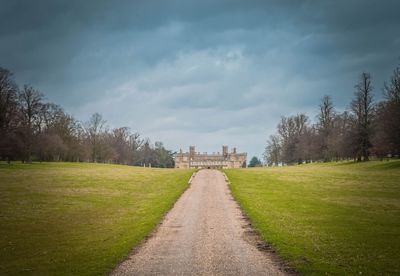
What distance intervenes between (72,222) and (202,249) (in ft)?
37.9

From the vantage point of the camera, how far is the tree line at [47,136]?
75375 mm

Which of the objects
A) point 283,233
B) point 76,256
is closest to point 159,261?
point 76,256

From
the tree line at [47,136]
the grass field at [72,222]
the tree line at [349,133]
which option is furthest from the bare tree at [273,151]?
the grass field at [72,222]

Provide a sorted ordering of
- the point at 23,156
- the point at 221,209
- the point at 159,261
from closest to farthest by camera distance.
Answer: the point at 159,261, the point at 221,209, the point at 23,156

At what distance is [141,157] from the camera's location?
522 ft

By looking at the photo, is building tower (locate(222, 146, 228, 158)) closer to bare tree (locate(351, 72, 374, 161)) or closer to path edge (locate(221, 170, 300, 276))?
bare tree (locate(351, 72, 374, 161))

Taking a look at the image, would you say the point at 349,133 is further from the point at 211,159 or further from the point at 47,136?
the point at 211,159

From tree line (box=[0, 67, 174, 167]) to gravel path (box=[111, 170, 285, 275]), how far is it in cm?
5695

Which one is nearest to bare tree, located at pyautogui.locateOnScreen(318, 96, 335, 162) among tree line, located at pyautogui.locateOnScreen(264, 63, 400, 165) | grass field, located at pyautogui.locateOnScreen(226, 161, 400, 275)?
tree line, located at pyautogui.locateOnScreen(264, 63, 400, 165)

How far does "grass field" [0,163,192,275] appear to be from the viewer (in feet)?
53.1

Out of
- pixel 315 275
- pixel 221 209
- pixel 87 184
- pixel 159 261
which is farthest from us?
pixel 87 184

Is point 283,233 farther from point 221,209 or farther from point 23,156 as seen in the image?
point 23,156

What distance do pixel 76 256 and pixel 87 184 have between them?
3074cm

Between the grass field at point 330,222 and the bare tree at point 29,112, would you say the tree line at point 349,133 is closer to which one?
the grass field at point 330,222
